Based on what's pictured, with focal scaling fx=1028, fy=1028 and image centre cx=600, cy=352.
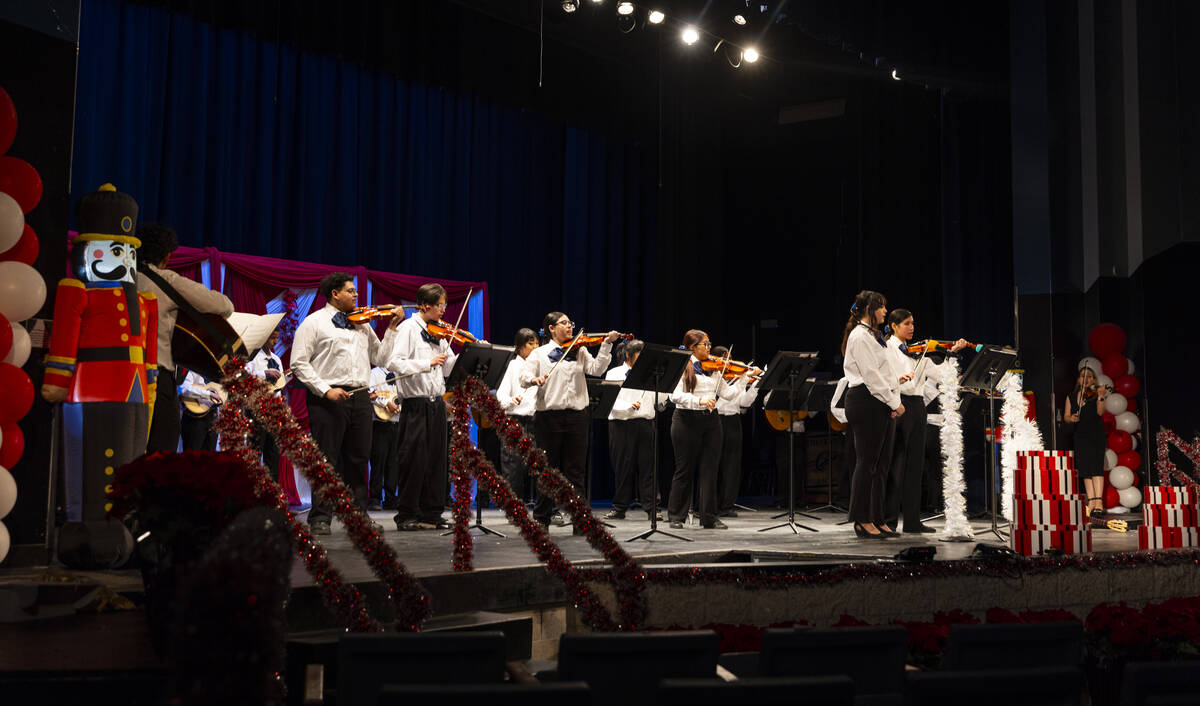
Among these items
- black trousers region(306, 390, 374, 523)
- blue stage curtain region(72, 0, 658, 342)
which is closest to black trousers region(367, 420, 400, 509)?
blue stage curtain region(72, 0, 658, 342)

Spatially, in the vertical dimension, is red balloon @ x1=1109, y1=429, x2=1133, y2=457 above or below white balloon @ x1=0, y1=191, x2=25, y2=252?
below

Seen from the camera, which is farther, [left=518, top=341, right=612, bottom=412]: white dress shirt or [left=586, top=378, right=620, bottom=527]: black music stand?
[left=586, top=378, right=620, bottom=527]: black music stand

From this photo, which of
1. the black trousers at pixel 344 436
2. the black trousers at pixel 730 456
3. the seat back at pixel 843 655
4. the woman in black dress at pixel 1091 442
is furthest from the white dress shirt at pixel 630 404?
the seat back at pixel 843 655

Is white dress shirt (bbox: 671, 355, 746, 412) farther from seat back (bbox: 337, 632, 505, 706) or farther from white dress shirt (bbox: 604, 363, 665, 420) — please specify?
seat back (bbox: 337, 632, 505, 706)

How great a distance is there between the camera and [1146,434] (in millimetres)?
10750

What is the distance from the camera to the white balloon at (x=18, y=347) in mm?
4910

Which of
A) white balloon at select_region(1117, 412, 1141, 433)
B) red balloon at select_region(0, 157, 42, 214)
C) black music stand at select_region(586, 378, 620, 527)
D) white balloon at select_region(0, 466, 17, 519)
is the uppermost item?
red balloon at select_region(0, 157, 42, 214)

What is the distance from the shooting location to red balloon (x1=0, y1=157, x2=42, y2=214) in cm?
509

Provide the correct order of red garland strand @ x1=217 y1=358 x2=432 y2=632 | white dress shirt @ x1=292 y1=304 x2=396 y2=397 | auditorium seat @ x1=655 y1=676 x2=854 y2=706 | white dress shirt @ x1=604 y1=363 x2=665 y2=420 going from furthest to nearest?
white dress shirt @ x1=604 y1=363 x2=665 y2=420, white dress shirt @ x1=292 y1=304 x2=396 y2=397, red garland strand @ x1=217 y1=358 x2=432 y2=632, auditorium seat @ x1=655 y1=676 x2=854 y2=706

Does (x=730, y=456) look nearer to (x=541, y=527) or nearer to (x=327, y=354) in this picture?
(x=327, y=354)

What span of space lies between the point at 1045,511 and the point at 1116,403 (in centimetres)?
A: 535

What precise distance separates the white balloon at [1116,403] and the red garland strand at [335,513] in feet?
30.1

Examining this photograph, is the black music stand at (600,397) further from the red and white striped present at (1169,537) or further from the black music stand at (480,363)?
the red and white striped present at (1169,537)

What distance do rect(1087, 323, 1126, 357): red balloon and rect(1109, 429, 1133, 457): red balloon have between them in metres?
0.67
